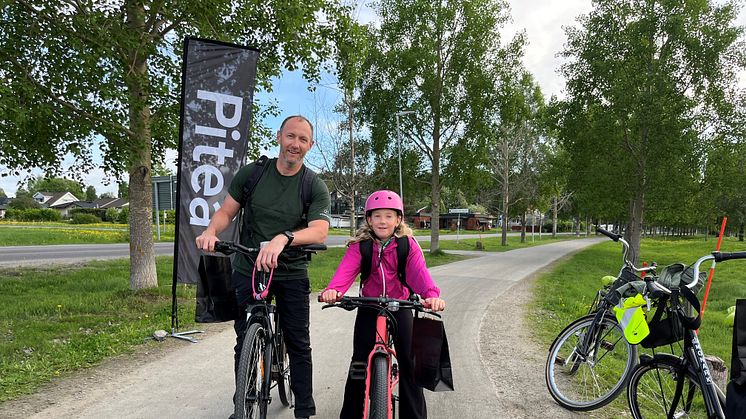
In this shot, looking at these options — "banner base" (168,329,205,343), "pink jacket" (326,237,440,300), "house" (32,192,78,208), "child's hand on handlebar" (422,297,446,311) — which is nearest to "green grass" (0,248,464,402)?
"banner base" (168,329,205,343)

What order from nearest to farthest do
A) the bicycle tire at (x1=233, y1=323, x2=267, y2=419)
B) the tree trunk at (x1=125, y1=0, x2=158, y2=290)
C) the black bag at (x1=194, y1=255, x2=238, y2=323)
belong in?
the bicycle tire at (x1=233, y1=323, x2=267, y2=419) < the black bag at (x1=194, y1=255, x2=238, y2=323) < the tree trunk at (x1=125, y1=0, x2=158, y2=290)

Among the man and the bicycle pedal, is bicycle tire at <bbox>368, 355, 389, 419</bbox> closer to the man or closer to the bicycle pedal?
the bicycle pedal

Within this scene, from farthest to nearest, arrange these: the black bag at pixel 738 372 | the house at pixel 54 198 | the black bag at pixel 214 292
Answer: the house at pixel 54 198 → the black bag at pixel 214 292 → the black bag at pixel 738 372

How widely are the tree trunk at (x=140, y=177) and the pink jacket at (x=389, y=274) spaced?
555cm

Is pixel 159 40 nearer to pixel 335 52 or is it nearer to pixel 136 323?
pixel 335 52

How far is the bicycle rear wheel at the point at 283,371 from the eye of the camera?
3068 mm

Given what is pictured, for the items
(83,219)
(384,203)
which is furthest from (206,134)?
(83,219)

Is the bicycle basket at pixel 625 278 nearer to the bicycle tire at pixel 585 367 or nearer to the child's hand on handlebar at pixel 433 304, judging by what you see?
the bicycle tire at pixel 585 367

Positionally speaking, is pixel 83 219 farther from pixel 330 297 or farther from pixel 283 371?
pixel 330 297

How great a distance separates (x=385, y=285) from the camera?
2889 mm

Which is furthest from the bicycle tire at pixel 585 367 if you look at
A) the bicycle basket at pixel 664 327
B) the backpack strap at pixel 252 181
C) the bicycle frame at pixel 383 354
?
the backpack strap at pixel 252 181

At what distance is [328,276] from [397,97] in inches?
426

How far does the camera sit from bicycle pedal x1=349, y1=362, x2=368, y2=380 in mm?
2679

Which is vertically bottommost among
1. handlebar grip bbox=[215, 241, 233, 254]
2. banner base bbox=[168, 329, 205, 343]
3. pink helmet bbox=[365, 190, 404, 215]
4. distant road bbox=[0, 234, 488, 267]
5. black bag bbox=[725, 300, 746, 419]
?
distant road bbox=[0, 234, 488, 267]
